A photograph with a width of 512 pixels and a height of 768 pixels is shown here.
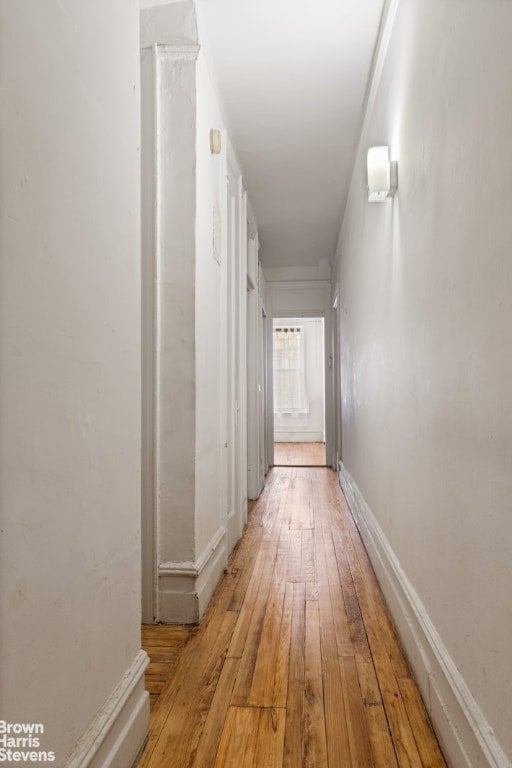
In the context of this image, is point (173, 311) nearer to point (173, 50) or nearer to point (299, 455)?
point (173, 50)

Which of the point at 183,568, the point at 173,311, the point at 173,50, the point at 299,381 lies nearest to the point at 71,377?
the point at 173,311

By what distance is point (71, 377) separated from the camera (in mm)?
1006

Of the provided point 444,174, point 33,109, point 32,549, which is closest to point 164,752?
point 32,549

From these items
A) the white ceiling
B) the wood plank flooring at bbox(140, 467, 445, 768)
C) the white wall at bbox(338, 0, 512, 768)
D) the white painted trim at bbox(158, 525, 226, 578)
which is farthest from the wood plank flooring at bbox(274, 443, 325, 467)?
the white painted trim at bbox(158, 525, 226, 578)

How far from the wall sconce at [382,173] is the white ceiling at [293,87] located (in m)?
0.66

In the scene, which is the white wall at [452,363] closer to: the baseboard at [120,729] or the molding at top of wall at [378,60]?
the molding at top of wall at [378,60]

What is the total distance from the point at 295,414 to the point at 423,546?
8421 millimetres

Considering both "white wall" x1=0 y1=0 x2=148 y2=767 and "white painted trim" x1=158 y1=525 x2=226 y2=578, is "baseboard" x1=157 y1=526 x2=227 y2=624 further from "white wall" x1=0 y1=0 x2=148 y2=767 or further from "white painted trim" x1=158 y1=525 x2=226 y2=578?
"white wall" x1=0 y1=0 x2=148 y2=767

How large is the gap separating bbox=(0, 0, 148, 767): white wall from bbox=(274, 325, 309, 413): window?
28.7 ft

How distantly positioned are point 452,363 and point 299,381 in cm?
873

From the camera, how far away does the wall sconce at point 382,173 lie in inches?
84.8

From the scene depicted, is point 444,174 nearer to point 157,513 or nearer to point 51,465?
point 51,465

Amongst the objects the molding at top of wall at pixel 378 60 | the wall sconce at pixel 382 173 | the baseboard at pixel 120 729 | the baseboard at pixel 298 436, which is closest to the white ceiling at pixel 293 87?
the molding at top of wall at pixel 378 60

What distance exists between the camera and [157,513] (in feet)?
7.08
